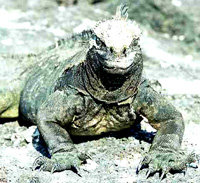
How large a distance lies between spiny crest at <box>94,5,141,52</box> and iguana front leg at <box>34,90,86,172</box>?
0.72m

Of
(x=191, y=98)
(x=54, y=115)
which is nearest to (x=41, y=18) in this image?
(x=191, y=98)

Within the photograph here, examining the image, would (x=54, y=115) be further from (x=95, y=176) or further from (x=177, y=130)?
(x=177, y=130)

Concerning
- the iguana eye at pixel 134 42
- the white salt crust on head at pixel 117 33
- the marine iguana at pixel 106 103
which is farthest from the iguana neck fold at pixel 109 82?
the white salt crust on head at pixel 117 33

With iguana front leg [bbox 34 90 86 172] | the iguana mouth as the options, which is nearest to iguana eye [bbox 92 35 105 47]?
the iguana mouth

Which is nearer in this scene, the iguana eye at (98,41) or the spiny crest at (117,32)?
the spiny crest at (117,32)

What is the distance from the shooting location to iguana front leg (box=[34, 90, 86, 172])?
5.02 metres

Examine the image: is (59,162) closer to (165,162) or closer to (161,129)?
(165,162)

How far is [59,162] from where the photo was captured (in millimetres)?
4992

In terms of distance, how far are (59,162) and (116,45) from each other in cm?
117

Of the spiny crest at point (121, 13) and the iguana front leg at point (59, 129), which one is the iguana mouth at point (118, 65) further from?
the iguana front leg at point (59, 129)

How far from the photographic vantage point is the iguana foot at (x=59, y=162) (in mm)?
4988

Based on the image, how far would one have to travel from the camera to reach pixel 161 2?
10.8m

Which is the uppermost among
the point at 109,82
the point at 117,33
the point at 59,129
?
the point at 117,33

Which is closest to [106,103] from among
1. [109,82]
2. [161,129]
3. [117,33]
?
[109,82]
